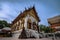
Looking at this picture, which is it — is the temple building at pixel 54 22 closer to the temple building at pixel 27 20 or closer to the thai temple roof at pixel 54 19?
the thai temple roof at pixel 54 19

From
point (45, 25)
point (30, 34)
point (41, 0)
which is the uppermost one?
point (41, 0)

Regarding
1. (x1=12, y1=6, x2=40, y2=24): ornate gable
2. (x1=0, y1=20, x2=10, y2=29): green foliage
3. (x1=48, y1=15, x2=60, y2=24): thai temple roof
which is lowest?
(x1=0, y1=20, x2=10, y2=29): green foliage

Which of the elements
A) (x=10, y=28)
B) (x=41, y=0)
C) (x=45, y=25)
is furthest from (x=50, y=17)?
(x=10, y=28)

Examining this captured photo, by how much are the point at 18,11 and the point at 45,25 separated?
0.49m

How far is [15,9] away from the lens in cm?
232

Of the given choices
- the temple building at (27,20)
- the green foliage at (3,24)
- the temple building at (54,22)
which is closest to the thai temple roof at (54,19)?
the temple building at (54,22)

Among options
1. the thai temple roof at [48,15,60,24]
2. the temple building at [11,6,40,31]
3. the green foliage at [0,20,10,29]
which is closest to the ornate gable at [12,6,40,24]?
the temple building at [11,6,40,31]

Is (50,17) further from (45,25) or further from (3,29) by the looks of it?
(3,29)

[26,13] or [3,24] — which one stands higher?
[26,13]

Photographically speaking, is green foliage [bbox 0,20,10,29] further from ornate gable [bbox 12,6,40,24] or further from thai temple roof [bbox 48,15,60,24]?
thai temple roof [bbox 48,15,60,24]

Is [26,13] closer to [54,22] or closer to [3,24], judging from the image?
[3,24]

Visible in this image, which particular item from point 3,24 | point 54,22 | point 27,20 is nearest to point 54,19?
point 54,22

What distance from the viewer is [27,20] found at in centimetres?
229

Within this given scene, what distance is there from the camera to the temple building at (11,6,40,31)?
7.41ft
